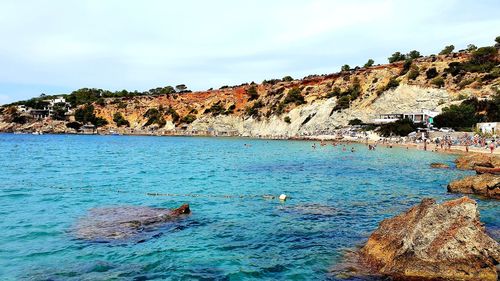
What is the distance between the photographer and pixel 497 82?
75.9 metres

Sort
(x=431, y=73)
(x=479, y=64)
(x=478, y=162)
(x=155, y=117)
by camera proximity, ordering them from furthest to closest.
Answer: (x=155, y=117)
(x=431, y=73)
(x=479, y=64)
(x=478, y=162)

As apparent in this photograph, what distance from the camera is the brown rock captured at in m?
30.2

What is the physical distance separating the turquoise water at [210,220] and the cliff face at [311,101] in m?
58.0

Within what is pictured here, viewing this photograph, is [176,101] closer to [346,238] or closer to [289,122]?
[289,122]

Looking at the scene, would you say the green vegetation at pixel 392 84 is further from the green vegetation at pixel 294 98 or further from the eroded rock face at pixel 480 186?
the eroded rock face at pixel 480 186

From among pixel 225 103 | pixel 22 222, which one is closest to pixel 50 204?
pixel 22 222

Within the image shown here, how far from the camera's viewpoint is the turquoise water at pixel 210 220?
10094 millimetres

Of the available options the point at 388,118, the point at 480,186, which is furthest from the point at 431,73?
the point at 480,186

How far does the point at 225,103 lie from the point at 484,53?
68.2 meters

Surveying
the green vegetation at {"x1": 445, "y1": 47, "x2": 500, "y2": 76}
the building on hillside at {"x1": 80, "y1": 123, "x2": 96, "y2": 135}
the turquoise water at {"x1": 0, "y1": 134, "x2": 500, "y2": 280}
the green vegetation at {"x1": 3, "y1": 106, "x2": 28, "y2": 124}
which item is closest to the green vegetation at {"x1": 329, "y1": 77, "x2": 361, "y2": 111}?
the green vegetation at {"x1": 445, "y1": 47, "x2": 500, "y2": 76}

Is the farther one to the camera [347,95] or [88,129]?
[88,129]

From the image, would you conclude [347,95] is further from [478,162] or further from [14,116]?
[14,116]

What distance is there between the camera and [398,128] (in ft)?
249

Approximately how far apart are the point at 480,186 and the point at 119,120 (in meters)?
126
